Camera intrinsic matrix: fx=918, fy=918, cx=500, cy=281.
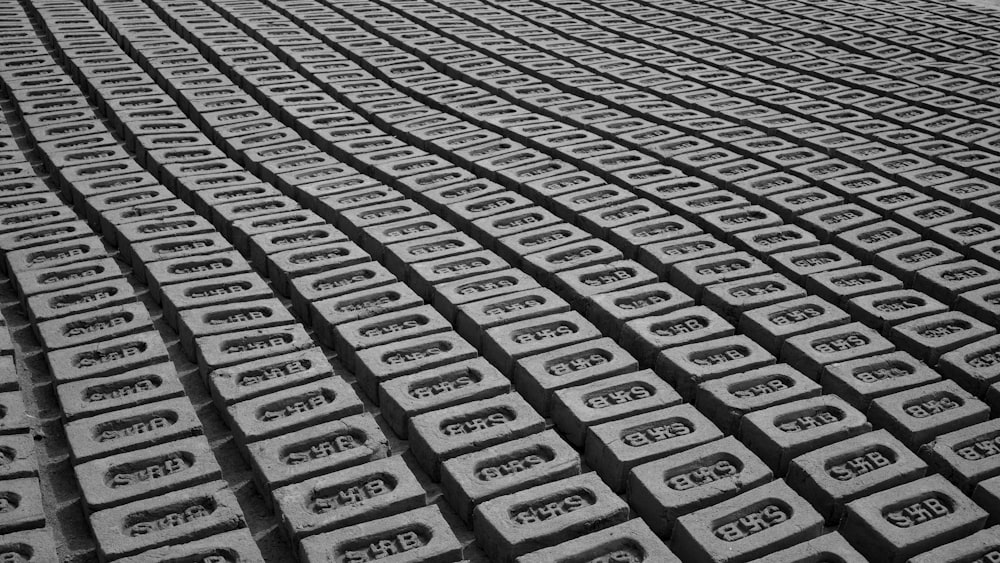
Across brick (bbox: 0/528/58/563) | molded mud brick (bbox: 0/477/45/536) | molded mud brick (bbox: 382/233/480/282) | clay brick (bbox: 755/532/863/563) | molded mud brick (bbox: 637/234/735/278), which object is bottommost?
brick (bbox: 0/528/58/563)

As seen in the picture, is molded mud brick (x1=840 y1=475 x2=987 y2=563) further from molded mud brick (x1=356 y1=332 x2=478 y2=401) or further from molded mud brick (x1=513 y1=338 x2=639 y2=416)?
molded mud brick (x1=356 y1=332 x2=478 y2=401)

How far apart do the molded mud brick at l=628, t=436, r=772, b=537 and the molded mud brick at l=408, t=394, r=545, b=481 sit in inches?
18.0

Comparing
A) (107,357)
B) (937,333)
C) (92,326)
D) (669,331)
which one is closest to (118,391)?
(107,357)

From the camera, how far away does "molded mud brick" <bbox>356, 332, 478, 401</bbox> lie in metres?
3.72

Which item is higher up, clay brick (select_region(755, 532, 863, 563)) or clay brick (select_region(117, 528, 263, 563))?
clay brick (select_region(755, 532, 863, 563))

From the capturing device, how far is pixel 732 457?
3.29 metres

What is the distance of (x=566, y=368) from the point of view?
3785 millimetres

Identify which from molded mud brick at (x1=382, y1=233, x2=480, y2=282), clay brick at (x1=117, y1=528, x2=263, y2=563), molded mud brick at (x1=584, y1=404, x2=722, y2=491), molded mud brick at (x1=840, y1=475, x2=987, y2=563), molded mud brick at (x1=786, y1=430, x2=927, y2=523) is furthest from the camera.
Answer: molded mud brick at (x1=382, y1=233, x2=480, y2=282)

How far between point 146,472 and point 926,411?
2.93 m

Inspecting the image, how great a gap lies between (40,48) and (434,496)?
6.16 meters

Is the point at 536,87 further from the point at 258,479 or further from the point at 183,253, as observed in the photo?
the point at 258,479

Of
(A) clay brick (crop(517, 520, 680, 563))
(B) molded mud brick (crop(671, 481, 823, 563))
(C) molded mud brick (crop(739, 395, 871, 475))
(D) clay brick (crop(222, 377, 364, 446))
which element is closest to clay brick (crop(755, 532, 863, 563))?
(B) molded mud brick (crop(671, 481, 823, 563))

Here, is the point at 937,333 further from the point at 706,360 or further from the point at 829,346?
the point at 706,360

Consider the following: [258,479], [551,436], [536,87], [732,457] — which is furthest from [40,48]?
[732,457]
